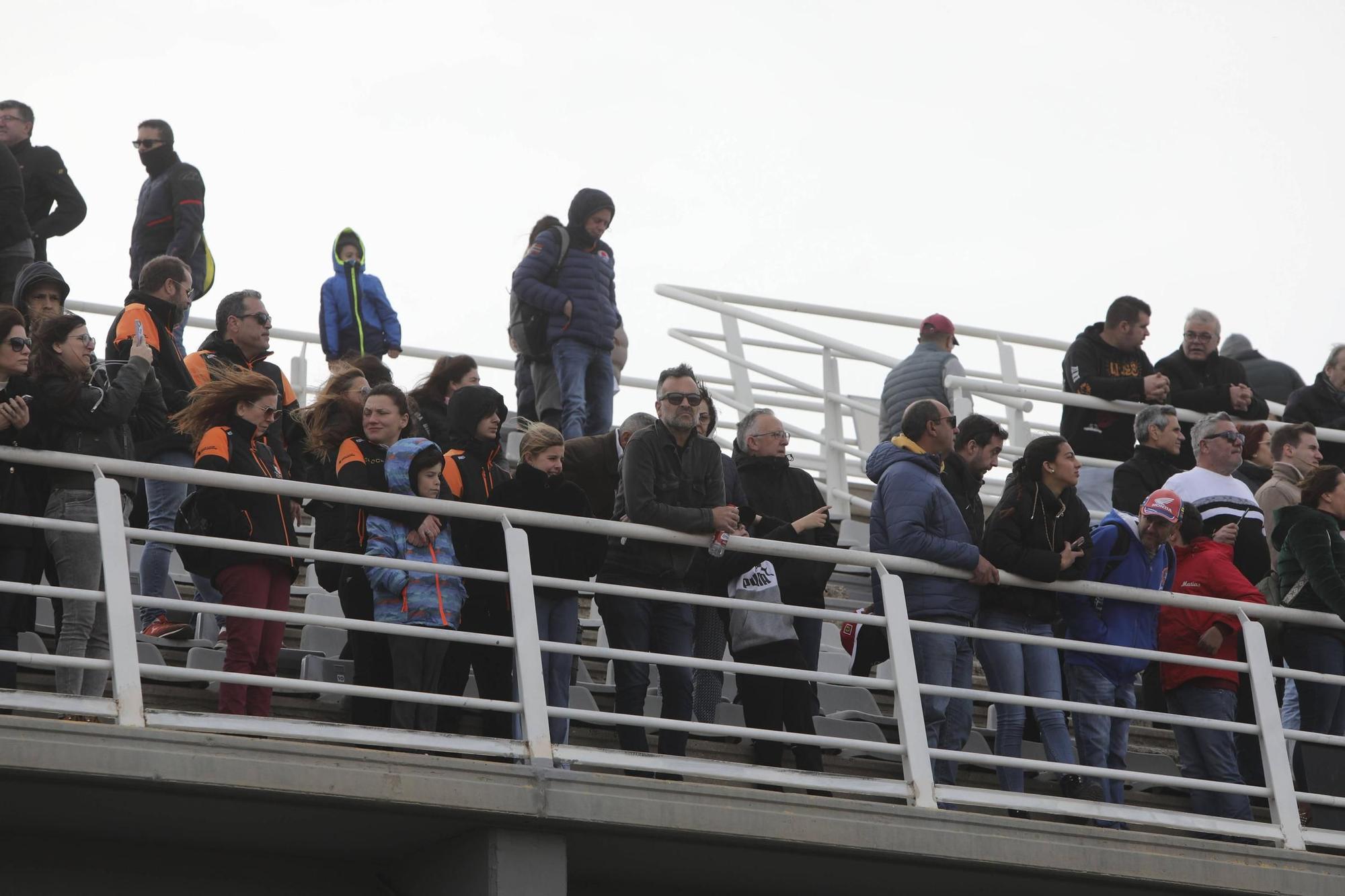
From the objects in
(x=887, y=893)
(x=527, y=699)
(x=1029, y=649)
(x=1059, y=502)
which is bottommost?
(x=887, y=893)

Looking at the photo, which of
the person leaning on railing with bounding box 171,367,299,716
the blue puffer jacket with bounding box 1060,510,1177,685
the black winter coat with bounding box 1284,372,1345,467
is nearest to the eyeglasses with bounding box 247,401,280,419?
the person leaning on railing with bounding box 171,367,299,716

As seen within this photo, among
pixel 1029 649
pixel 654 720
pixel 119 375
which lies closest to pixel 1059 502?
pixel 1029 649

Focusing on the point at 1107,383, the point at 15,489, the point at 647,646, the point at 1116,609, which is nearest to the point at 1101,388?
the point at 1107,383

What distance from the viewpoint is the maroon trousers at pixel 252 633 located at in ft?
25.1

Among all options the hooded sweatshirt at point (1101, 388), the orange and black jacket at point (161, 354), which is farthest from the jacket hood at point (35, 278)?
the hooded sweatshirt at point (1101, 388)

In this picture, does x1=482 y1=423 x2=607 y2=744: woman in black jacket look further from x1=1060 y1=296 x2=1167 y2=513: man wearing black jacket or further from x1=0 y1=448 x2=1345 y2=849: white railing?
x1=1060 y1=296 x2=1167 y2=513: man wearing black jacket

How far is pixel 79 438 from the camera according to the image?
7.80 m

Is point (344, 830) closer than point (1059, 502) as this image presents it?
Yes

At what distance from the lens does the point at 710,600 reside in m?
7.71

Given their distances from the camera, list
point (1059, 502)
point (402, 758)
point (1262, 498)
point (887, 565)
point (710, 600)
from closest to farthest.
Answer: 1. point (402, 758)
2. point (710, 600)
3. point (887, 565)
4. point (1059, 502)
5. point (1262, 498)

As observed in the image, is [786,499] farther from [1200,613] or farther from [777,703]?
[1200,613]

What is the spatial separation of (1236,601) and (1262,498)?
149 centimetres

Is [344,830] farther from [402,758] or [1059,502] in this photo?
[1059,502]

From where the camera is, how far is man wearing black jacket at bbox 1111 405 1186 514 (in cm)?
1070
